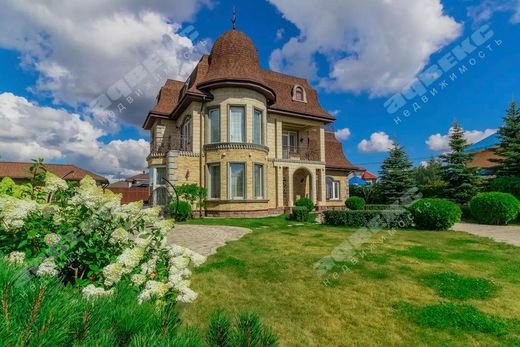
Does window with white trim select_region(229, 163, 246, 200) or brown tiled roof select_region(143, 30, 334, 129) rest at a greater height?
brown tiled roof select_region(143, 30, 334, 129)

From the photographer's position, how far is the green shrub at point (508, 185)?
16.4m

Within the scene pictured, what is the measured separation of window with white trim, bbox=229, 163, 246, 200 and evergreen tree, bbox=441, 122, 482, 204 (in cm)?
1644

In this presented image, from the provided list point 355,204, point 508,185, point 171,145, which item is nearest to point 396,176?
point 355,204

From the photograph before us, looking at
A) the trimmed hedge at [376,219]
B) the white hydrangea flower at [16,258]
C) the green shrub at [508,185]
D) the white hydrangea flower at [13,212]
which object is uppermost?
the green shrub at [508,185]

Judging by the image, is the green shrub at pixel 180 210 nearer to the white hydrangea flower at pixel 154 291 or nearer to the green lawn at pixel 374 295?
the green lawn at pixel 374 295

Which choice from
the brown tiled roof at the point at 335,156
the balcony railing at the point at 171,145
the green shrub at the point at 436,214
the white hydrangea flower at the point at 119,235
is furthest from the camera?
the brown tiled roof at the point at 335,156

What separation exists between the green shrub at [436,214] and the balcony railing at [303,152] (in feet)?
34.3

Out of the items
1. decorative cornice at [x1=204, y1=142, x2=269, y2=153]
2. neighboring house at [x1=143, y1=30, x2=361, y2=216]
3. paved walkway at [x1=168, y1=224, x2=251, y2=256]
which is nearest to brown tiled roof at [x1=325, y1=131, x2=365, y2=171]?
neighboring house at [x1=143, y1=30, x2=361, y2=216]

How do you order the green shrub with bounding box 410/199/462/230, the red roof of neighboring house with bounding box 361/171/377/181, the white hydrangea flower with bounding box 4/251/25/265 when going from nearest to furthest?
1. the white hydrangea flower with bounding box 4/251/25/265
2. the green shrub with bounding box 410/199/462/230
3. the red roof of neighboring house with bounding box 361/171/377/181

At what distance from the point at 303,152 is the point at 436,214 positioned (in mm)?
11370

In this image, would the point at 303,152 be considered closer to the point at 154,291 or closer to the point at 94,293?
the point at 154,291

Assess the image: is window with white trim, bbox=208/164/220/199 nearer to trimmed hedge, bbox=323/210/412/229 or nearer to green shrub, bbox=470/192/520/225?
trimmed hedge, bbox=323/210/412/229

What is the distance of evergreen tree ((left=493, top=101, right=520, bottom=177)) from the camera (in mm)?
18641

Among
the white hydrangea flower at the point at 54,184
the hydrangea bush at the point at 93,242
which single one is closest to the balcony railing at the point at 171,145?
the white hydrangea flower at the point at 54,184
